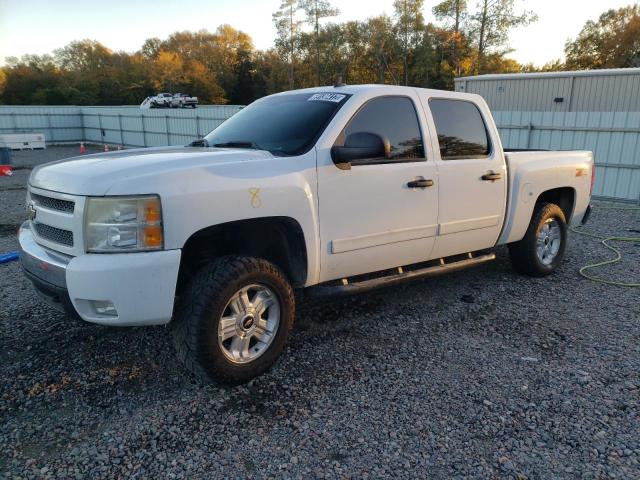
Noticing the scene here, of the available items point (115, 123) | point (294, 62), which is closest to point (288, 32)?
point (294, 62)

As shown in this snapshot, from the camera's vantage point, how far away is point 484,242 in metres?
5.00

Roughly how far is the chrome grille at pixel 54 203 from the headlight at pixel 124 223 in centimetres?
27

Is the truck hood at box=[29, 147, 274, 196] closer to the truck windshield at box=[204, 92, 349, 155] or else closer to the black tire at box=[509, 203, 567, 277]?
the truck windshield at box=[204, 92, 349, 155]

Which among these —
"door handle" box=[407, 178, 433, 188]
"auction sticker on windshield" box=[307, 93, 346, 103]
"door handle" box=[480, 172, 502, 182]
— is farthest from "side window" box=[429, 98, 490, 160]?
"auction sticker on windshield" box=[307, 93, 346, 103]

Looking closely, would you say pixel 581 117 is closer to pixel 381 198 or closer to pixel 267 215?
pixel 381 198

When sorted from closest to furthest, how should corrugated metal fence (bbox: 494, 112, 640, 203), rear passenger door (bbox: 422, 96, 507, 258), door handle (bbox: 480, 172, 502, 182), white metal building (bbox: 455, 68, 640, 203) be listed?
1. rear passenger door (bbox: 422, 96, 507, 258)
2. door handle (bbox: 480, 172, 502, 182)
3. corrugated metal fence (bbox: 494, 112, 640, 203)
4. white metal building (bbox: 455, 68, 640, 203)

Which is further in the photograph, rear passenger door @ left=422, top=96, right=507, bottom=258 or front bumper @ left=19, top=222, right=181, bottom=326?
rear passenger door @ left=422, top=96, right=507, bottom=258

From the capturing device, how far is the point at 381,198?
3.96 m

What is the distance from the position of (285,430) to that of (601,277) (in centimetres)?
453

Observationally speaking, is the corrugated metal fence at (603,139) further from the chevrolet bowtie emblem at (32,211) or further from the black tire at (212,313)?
the chevrolet bowtie emblem at (32,211)

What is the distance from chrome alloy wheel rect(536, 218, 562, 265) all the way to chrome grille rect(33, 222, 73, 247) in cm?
466

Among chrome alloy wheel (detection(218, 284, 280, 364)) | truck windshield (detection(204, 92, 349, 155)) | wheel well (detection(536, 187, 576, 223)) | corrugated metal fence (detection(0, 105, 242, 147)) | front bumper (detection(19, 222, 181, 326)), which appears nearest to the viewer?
front bumper (detection(19, 222, 181, 326))

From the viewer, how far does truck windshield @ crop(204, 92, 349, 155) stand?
3.78 meters

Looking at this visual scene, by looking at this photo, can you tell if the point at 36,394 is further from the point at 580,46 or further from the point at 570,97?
the point at 580,46
